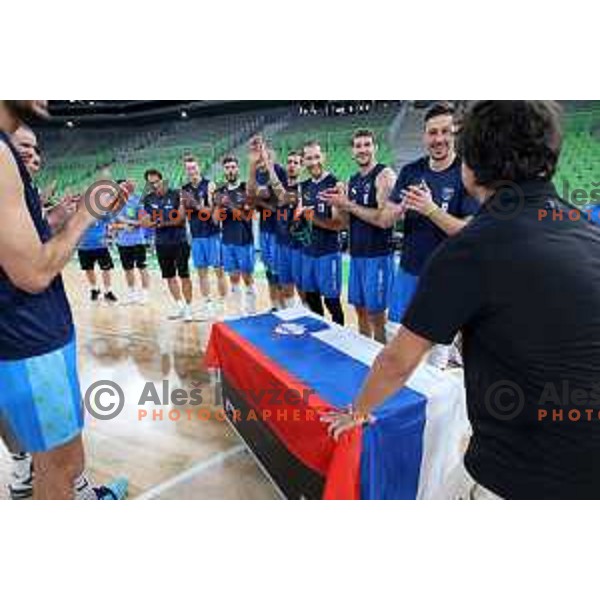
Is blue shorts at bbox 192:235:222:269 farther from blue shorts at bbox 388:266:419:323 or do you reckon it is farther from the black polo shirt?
the black polo shirt

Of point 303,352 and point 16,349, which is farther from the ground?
point 16,349

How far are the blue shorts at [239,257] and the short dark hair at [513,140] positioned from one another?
12.0 ft

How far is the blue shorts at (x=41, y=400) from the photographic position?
142cm

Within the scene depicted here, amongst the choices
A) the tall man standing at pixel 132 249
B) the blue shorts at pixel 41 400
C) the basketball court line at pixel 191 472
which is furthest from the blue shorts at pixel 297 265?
the blue shorts at pixel 41 400

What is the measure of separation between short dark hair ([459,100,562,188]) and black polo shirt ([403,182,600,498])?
0.05 m

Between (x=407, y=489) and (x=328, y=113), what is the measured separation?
7600mm

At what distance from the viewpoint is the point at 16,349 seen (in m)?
1.41

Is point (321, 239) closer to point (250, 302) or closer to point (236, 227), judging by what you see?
point (236, 227)

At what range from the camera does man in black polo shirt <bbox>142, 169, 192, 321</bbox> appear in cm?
462

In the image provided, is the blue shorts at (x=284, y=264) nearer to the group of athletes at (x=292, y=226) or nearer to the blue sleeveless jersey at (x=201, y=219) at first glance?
the group of athletes at (x=292, y=226)

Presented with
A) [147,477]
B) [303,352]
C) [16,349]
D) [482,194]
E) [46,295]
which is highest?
[482,194]

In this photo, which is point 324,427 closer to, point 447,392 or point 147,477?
point 447,392

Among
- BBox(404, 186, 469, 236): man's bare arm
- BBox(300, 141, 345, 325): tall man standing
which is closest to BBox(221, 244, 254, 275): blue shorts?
BBox(300, 141, 345, 325): tall man standing

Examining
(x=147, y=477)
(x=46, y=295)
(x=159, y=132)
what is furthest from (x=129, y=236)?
(x=159, y=132)
